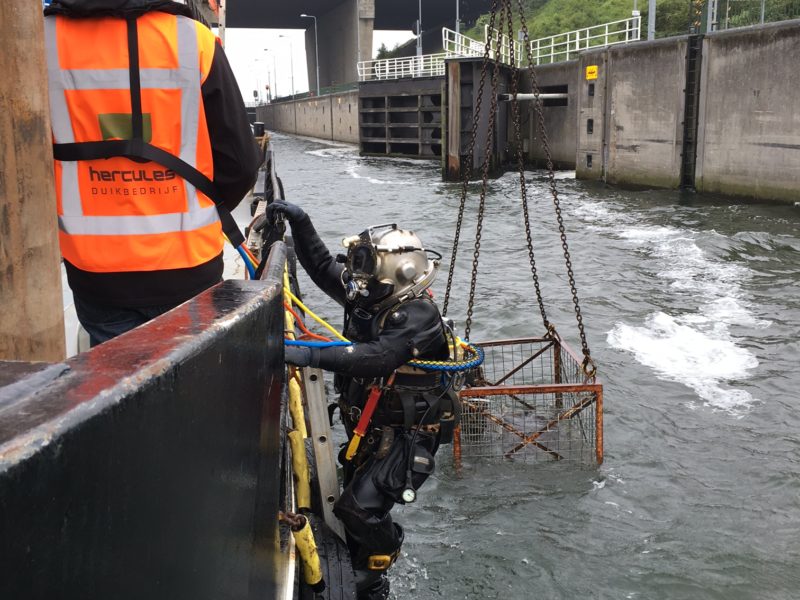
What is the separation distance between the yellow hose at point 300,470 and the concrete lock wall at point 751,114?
18.1 m

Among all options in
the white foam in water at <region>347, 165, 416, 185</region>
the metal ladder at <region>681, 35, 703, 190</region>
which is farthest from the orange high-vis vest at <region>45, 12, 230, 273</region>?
the white foam in water at <region>347, 165, 416, 185</region>

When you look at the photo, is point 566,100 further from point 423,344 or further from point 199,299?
point 199,299

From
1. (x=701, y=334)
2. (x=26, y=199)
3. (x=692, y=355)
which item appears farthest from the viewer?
(x=701, y=334)

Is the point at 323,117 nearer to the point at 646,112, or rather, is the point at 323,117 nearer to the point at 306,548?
the point at 646,112

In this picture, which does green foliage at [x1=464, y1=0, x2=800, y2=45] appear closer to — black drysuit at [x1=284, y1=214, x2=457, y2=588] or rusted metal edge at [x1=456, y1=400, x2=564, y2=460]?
rusted metal edge at [x1=456, y1=400, x2=564, y2=460]

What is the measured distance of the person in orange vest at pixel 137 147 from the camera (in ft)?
8.36

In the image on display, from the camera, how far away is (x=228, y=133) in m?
2.76

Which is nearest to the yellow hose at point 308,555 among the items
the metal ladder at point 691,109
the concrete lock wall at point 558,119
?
the metal ladder at point 691,109

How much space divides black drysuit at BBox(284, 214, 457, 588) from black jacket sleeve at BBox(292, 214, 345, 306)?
0.45ft

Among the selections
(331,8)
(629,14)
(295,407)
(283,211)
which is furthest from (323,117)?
(295,407)

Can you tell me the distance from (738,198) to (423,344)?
63.2 feet

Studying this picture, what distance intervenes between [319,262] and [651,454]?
3793 mm

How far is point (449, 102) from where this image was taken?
98.0 feet

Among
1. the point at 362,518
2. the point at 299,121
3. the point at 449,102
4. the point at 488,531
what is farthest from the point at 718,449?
the point at 299,121
